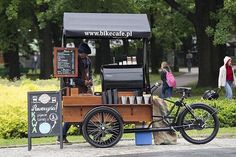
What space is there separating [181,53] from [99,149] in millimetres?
58852

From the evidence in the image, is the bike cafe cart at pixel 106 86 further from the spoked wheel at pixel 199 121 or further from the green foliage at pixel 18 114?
the green foliage at pixel 18 114

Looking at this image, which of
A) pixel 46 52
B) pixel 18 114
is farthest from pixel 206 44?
pixel 18 114

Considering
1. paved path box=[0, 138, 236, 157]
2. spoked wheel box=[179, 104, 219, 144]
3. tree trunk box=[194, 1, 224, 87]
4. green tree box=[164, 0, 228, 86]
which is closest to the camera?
paved path box=[0, 138, 236, 157]

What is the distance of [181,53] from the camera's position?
6906 cm

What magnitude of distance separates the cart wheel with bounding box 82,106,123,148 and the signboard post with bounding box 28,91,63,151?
21.9 inches

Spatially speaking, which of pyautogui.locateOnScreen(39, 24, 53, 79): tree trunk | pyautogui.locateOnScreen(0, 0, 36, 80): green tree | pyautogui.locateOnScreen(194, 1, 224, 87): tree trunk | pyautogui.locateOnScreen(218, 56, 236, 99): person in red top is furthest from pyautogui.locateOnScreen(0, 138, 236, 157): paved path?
pyautogui.locateOnScreen(39, 24, 53, 79): tree trunk

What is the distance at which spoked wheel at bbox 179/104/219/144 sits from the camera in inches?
442

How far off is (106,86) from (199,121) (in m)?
1.92

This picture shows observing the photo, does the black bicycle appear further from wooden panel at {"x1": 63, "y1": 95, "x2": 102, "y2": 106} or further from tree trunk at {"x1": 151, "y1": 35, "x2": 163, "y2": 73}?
tree trunk at {"x1": 151, "y1": 35, "x2": 163, "y2": 73}

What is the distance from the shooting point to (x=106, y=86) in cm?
1157

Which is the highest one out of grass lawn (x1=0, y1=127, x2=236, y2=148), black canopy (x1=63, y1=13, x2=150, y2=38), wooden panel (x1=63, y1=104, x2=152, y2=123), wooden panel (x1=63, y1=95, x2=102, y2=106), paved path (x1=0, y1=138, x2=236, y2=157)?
black canopy (x1=63, y1=13, x2=150, y2=38)

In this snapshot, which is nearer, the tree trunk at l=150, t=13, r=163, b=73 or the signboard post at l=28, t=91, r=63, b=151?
the signboard post at l=28, t=91, r=63, b=151

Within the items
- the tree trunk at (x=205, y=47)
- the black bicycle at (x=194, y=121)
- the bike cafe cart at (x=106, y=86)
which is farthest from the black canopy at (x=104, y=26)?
the tree trunk at (x=205, y=47)

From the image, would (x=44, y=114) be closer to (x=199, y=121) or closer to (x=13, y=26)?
(x=199, y=121)
